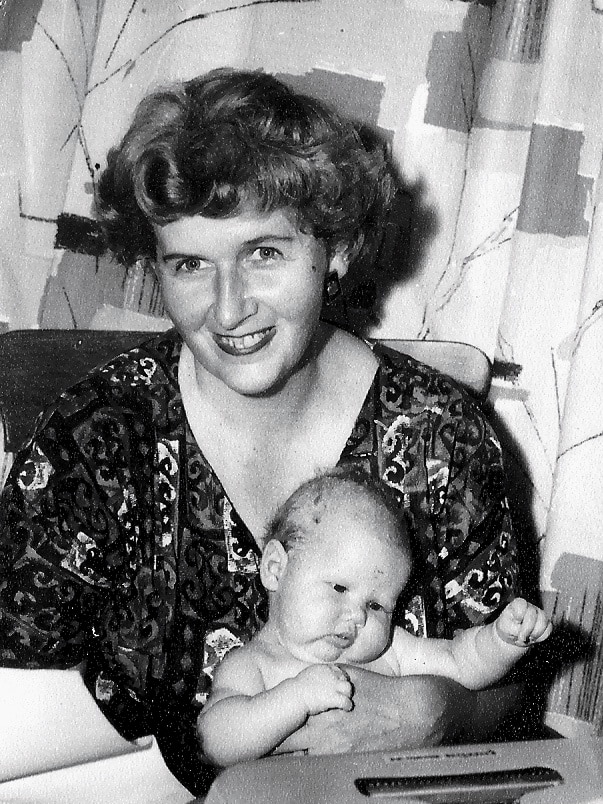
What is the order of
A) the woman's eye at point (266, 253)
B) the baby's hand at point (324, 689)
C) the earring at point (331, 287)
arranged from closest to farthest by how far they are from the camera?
1. the baby's hand at point (324, 689)
2. the woman's eye at point (266, 253)
3. the earring at point (331, 287)

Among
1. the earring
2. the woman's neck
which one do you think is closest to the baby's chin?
the woman's neck

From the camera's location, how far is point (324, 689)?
799mm

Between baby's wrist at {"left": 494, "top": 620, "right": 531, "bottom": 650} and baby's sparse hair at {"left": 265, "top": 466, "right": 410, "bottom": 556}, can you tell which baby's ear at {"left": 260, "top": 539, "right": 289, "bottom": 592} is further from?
baby's wrist at {"left": 494, "top": 620, "right": 531, "bottom": 650}

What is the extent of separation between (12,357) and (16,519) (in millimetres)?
229

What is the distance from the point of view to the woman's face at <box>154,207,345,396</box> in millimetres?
879

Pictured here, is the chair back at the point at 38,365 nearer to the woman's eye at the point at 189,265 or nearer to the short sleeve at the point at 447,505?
the woman's eye at the point at 189,265

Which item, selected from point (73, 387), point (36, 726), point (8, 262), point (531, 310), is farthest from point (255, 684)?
point (531, 310)

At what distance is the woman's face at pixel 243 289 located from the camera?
34.6 inches

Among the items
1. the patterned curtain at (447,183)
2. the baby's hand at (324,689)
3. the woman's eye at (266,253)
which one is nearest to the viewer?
the baby's hand at (324,689)

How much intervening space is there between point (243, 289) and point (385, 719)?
413 mm

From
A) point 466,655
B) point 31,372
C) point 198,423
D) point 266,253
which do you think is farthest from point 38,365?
point 466,655

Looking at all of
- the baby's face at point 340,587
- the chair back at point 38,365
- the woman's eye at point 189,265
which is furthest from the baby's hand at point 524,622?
the chair back at point 38,365

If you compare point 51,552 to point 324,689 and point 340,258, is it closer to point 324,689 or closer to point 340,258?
point 324,689

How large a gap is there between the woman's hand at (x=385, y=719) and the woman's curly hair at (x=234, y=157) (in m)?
0.43
